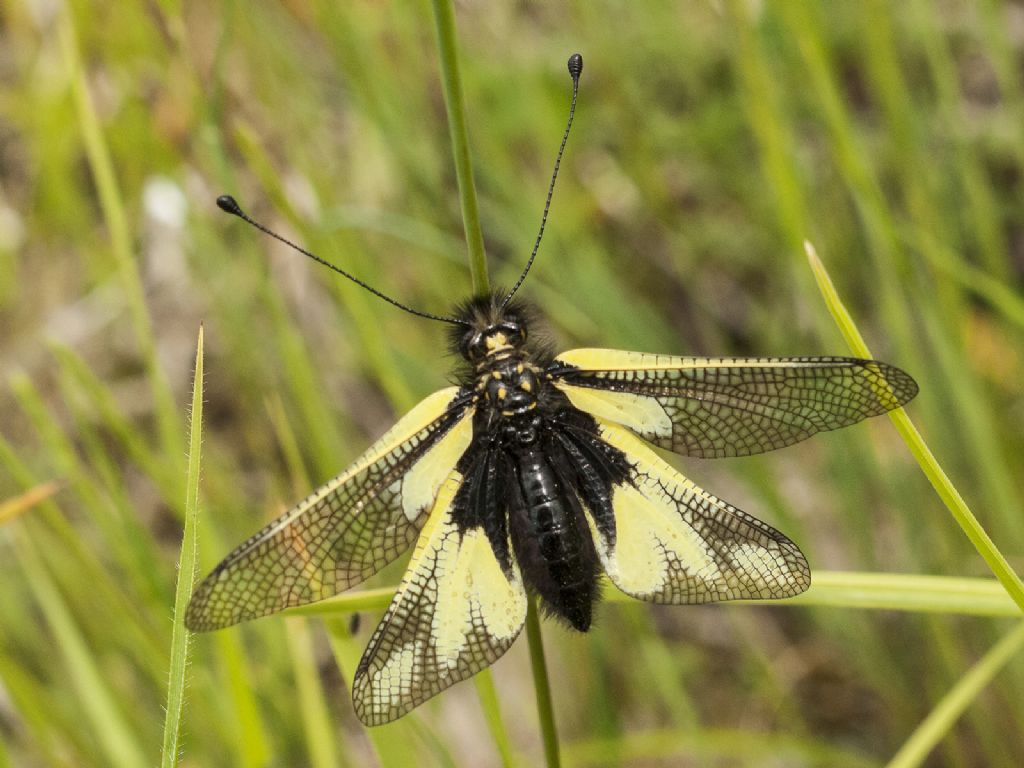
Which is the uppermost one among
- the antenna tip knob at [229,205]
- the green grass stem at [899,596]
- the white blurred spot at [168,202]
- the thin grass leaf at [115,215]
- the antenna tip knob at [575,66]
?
the white blurred spot at [168,202]

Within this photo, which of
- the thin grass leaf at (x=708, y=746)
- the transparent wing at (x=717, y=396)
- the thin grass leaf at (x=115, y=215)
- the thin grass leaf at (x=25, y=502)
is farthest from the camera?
the thin grass leaf at (x=708, y=746)

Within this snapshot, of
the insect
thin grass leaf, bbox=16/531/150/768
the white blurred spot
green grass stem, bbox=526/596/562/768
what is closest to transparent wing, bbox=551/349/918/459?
the insect

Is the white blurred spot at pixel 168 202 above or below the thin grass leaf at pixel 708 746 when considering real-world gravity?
above

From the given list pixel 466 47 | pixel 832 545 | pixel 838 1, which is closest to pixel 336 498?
pixel 832 545

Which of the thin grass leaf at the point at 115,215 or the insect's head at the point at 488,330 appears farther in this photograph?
the thin grass leaf at the point at 115,215

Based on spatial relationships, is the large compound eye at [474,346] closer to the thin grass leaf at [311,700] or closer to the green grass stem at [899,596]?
the green grass stem at [899,596]

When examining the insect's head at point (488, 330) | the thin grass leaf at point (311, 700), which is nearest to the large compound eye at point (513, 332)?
the insect's head at point (488, 330)

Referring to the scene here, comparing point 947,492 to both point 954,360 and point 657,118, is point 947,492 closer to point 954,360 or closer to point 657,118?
point 954,360
